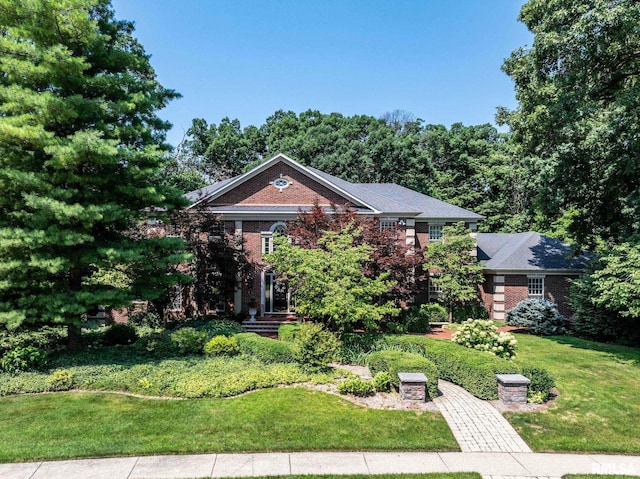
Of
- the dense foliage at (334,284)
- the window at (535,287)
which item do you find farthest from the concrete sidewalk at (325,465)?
the window at (535,287)

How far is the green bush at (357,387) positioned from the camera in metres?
10.3

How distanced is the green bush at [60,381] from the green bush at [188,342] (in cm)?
346

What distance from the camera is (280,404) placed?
9711 mm

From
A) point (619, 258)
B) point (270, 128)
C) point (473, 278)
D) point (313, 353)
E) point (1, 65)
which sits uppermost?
point (270, 128)

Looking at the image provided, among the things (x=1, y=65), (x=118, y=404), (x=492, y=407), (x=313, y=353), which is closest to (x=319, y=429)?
(x=313, y=353)

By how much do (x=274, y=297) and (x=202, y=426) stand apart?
13510 millimetres

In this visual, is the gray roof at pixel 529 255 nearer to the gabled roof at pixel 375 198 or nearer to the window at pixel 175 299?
the gabled roof at pixel 375 198

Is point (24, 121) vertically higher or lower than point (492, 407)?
higher

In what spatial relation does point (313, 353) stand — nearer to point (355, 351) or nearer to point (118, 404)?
point (355, 351)

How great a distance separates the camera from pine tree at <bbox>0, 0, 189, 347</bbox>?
11.2 metres

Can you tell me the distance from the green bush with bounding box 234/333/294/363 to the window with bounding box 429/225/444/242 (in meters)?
14.3

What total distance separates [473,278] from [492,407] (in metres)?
13.2

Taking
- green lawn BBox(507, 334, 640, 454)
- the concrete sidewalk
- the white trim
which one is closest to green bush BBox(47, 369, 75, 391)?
the concrete sidewalk

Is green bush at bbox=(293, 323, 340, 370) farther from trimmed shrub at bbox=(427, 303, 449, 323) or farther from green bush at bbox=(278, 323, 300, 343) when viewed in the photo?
trimmed shrub at bbox=(427, 303, 449, 323)
